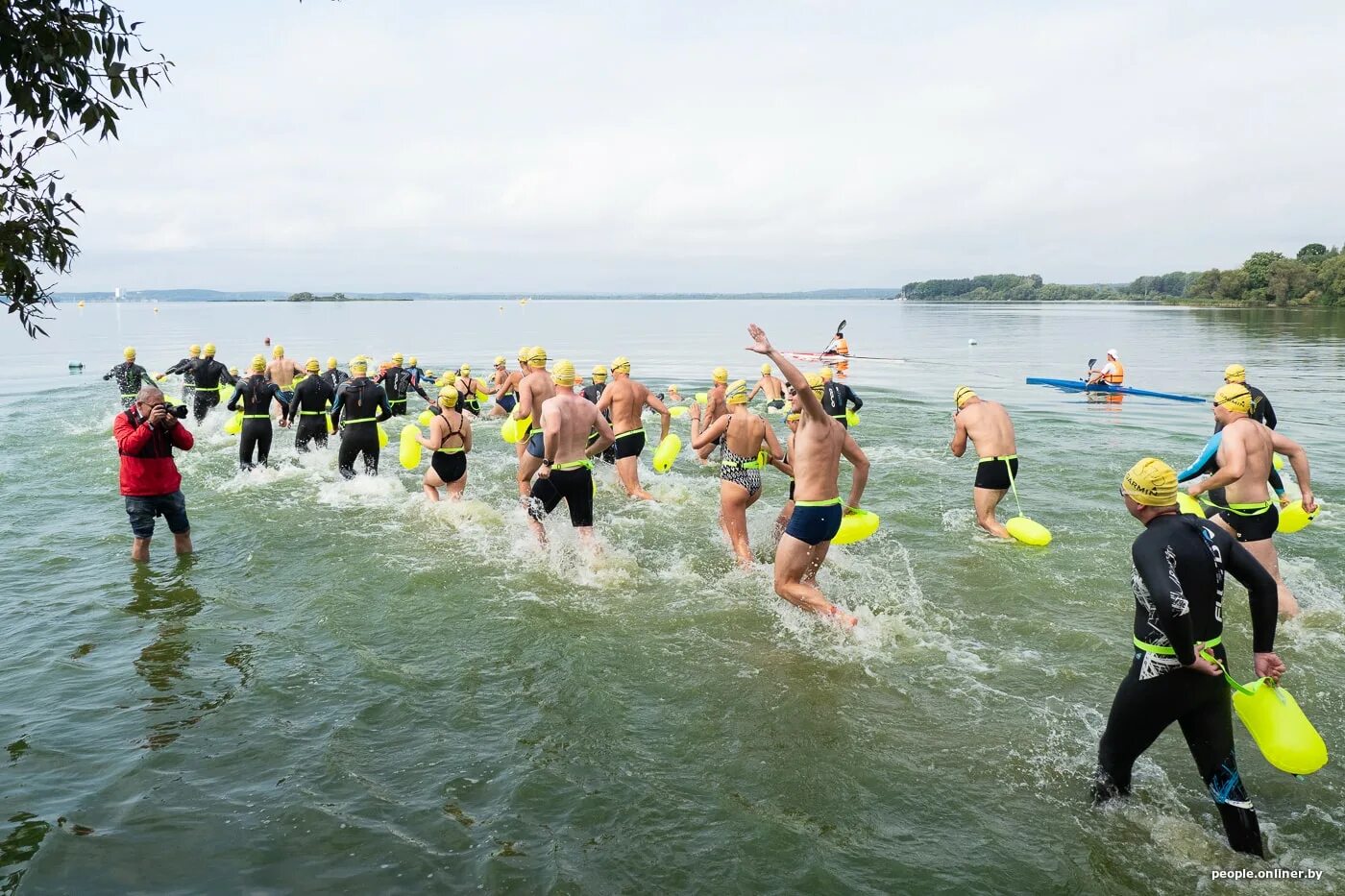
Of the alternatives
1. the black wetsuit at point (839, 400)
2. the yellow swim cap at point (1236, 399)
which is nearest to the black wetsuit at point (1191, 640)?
the yellow swim cap at point (1236, 399)

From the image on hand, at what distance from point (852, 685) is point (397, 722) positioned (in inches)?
122

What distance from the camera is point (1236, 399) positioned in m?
6.46

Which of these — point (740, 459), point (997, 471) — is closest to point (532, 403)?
point (740, 459)

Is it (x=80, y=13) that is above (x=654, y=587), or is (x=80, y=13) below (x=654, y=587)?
above

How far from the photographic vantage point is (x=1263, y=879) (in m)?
3.79

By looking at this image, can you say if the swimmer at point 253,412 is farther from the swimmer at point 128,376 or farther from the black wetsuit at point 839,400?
the black wetsuit at point 839,400

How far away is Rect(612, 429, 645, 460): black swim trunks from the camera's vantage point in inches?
451

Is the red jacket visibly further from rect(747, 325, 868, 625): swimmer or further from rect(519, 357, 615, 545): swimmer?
rect(747, 325, 868, 625): swimmer

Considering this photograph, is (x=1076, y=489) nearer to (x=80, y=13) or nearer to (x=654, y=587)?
(x=654, y=587)

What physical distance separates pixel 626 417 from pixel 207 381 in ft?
34.3

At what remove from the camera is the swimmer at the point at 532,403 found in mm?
10414

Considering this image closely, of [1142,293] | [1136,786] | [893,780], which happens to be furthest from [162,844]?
[1142,293]

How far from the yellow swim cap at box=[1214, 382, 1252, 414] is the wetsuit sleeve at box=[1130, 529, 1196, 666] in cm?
352

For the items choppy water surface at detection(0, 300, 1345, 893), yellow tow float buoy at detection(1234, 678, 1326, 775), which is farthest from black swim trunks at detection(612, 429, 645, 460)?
yellow tow float buoy at detection(1234, 678, 1326, 775)
